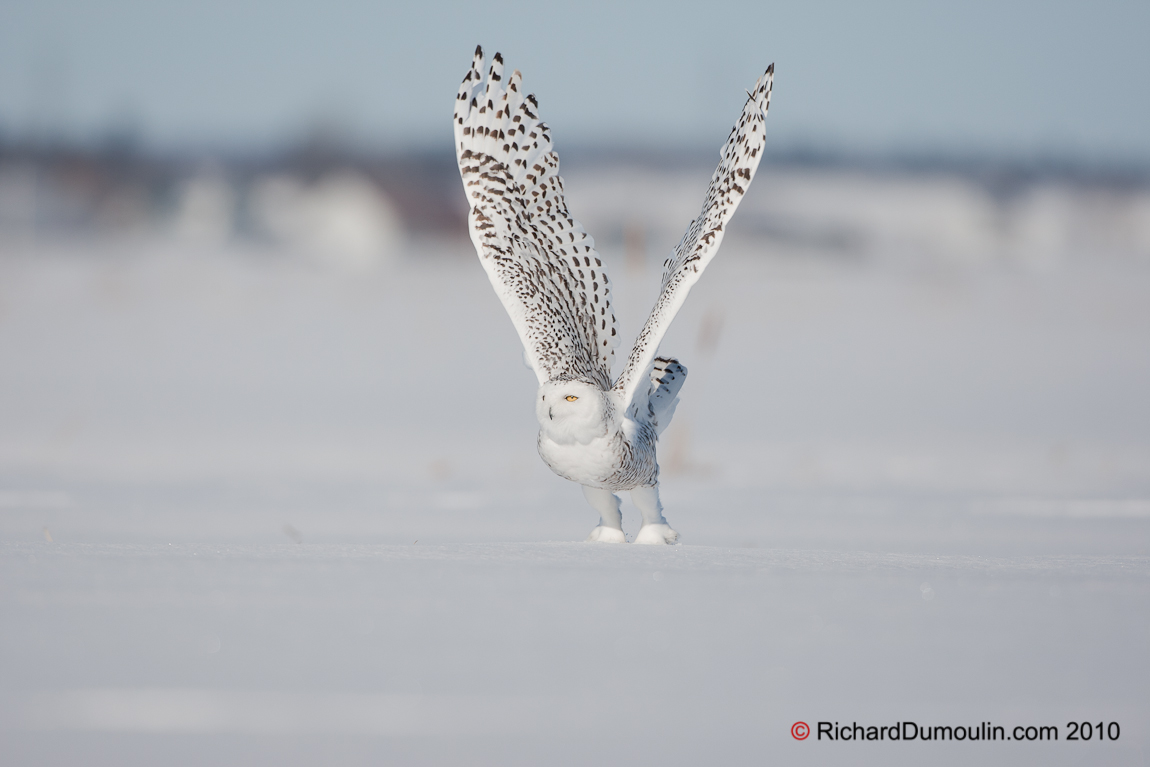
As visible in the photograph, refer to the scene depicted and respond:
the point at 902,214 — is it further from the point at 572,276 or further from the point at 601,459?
the point at 601,459

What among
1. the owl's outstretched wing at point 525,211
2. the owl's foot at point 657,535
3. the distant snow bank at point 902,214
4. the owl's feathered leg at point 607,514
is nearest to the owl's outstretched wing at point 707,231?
the owl's outstretched wing at point 525,211

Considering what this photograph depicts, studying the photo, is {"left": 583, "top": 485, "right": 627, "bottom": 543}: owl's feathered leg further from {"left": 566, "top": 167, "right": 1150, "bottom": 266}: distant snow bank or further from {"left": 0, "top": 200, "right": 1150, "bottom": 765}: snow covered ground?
{"left": 566, "top": 167, "right": 1150, "bottom": 266}: distant snow bank

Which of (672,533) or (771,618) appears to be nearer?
(771,618)

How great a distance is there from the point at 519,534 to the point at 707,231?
7.26 ft

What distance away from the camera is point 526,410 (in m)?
12.9

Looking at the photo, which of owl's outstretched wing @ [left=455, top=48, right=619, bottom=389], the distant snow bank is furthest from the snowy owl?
the distant snow bank

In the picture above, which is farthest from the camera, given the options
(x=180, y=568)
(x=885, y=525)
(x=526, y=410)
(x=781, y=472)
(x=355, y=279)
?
(x=355, y=279)

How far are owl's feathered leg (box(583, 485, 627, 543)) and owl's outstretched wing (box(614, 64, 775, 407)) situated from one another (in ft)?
1.56

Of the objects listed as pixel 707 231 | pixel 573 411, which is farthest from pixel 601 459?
pixel 707 231

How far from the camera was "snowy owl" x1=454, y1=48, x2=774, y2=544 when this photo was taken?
13.1ft

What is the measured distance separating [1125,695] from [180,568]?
2.41 metres

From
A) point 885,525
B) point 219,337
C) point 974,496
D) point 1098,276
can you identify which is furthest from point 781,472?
point 1098,276

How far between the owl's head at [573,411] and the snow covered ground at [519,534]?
406 mm

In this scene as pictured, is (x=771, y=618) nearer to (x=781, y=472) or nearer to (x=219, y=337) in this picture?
(x=781, y=472)
